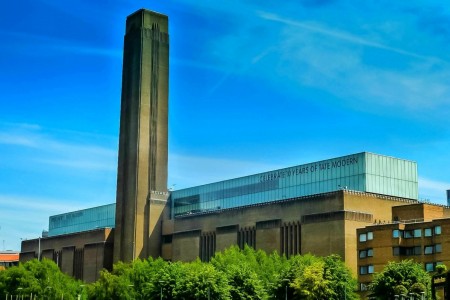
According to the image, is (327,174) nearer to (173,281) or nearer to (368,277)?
(368,277)

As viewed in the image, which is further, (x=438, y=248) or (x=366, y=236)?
(x=366, y=236)

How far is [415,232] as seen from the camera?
109 meters

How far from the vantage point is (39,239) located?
19300cm

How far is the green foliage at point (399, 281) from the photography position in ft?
298

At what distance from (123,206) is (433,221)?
75.3 m

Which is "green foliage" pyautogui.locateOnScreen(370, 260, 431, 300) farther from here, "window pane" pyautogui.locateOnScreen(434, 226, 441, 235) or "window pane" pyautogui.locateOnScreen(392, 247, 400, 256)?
"window pane" pyautogui.locateOnScreen(392, 247, 400, 256)

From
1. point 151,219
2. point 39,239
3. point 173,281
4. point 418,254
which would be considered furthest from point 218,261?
point 39,239

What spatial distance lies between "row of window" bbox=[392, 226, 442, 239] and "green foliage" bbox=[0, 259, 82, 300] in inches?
2682

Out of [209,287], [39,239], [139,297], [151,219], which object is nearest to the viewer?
[209,287]

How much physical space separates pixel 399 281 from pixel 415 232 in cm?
1844

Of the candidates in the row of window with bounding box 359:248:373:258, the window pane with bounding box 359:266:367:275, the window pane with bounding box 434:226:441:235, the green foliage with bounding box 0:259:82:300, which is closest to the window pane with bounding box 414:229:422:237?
the window pane with bounding box 434:226:441:235

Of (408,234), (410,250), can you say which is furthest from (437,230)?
(410,250)

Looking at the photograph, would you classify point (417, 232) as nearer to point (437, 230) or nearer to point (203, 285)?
point (437, 230)

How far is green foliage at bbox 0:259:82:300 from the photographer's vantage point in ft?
474
